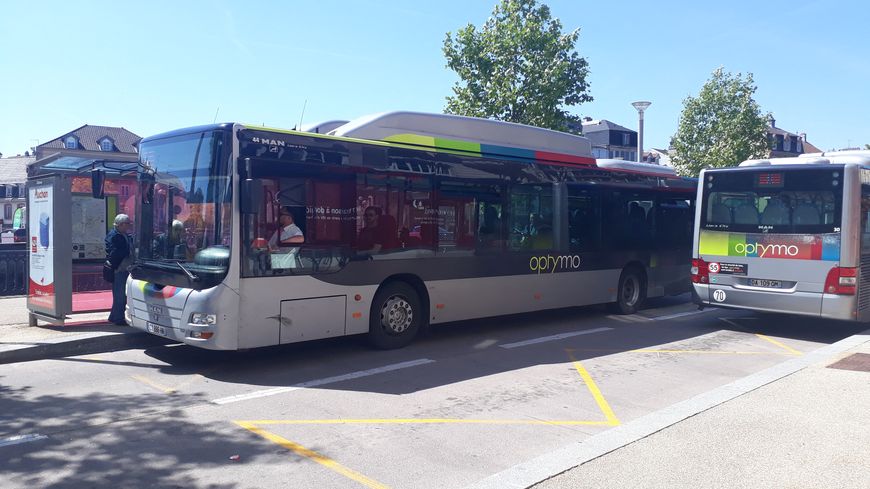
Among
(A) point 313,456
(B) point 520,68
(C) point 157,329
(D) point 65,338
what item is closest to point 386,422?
(A) point 313,456

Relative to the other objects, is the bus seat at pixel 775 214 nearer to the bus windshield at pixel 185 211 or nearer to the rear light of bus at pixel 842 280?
the rear light of bus at pixel 842 280

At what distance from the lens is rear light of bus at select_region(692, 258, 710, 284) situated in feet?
41.7

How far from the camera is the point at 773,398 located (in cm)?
701

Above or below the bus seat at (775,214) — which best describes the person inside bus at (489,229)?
below

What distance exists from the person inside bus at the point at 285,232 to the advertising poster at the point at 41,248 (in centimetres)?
431

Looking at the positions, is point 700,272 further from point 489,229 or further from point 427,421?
point 427,421

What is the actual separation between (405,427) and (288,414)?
4.00ft

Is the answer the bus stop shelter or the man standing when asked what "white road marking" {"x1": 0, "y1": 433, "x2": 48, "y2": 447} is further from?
the man standing

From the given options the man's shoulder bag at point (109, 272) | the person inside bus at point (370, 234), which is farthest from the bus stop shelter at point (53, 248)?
the person inside bus at point (370, 234)

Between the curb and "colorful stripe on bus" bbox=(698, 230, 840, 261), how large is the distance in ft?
31.2

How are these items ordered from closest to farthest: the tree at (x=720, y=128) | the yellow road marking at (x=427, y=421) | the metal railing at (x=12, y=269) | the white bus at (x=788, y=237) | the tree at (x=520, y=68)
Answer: the yellow road marking at (x=427, y=421), the white bus at (x=788, y=237), the metal railing at (x=12, y=269), the tree at (x=520, y=68), the tree at (x=720, y=128)

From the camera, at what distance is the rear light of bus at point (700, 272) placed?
12.7 meters

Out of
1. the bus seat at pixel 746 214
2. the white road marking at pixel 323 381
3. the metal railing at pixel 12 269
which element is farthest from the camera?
the metal railing at pixel 12 269

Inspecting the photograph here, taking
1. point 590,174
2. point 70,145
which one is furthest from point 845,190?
point 70,145
